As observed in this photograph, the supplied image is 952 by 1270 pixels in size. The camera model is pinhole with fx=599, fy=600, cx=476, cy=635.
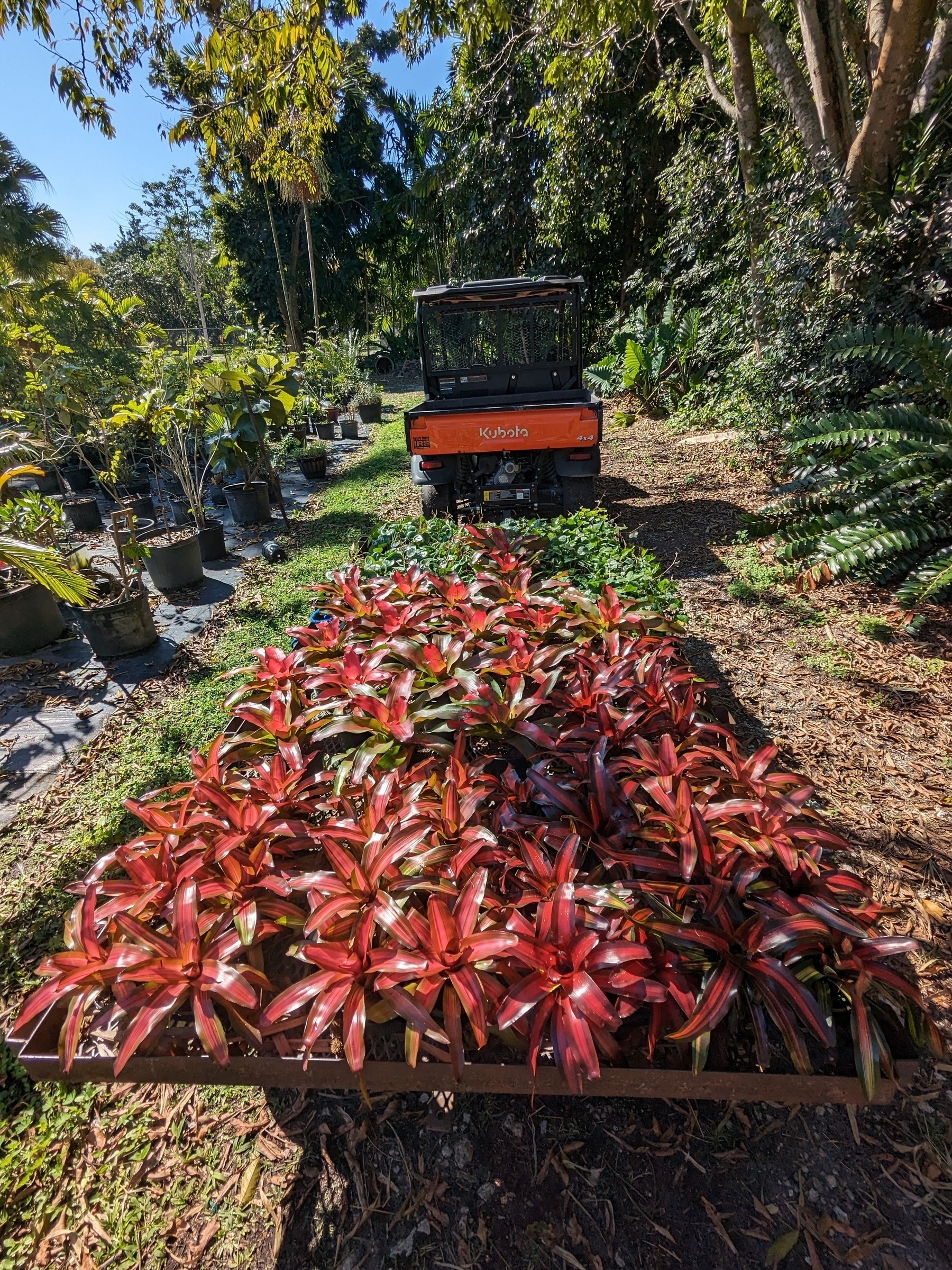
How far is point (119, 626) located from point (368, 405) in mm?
11403

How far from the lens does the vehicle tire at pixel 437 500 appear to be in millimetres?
5574

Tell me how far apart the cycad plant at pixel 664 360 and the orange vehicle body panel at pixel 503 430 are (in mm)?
5796

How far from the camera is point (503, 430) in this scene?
197 inches

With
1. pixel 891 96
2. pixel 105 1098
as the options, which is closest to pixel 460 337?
pixel 891 96

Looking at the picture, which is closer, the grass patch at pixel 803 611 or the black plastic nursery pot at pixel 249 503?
the grass patch at pixel 803 611

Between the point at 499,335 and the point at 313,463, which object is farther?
the point at 313,463

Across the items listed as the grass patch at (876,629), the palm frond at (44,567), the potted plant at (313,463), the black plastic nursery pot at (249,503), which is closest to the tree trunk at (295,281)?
the potted plant at (313,463)

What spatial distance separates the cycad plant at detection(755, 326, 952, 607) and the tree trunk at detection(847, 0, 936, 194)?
199cm

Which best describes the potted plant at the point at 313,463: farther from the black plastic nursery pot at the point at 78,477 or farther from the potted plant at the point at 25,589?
the potted plant at the point at 25,589

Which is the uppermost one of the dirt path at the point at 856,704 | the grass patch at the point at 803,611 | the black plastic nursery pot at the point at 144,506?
the black plastic nursery pot at the point at 144,506

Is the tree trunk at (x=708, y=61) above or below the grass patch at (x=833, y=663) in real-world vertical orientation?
above

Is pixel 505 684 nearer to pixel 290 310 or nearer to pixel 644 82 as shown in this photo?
pixel 644 82

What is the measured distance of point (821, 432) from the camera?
165 inches

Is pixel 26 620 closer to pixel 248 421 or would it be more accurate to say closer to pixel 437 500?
pixel 248 421
